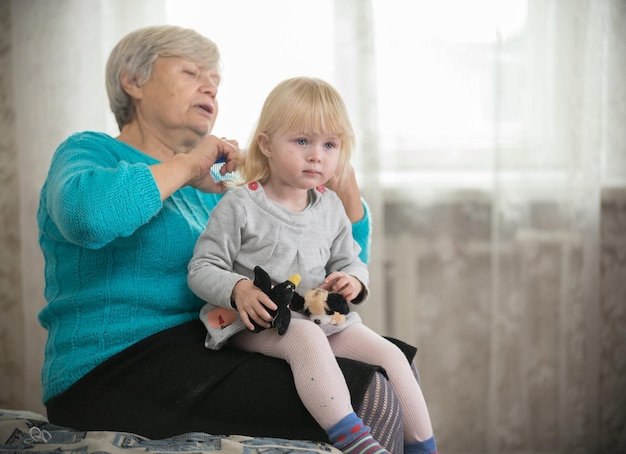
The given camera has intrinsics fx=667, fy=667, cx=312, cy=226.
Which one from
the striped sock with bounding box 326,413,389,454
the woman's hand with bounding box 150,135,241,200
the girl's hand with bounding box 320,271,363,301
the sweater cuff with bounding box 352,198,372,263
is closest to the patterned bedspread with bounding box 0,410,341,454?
the striped sock with bounding box 326,413,389,454

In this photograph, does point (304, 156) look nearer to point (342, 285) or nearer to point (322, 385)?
point (342, 285)

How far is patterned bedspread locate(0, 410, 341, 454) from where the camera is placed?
3.47ft

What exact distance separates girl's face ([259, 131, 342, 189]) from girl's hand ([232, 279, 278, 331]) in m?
0.23

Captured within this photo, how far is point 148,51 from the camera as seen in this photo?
157cm

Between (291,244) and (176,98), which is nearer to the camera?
(291,244)

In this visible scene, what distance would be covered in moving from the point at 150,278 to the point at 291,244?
34cm

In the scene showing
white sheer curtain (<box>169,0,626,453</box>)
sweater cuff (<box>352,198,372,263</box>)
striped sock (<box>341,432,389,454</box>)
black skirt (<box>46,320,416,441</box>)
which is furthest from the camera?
white sheer curtain (<box>169,0,626,453</box>)

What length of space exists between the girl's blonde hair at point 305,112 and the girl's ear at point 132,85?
1.49 feet

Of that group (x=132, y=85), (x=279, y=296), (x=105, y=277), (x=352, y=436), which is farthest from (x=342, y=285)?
(x=132, y=85)

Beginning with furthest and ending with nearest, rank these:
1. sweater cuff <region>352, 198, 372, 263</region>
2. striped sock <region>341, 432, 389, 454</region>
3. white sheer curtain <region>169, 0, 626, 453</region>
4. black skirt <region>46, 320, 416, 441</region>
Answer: white sheer curtain <region>169, 0, 626, 453</region> → sweater cuff <region>352, 198, 372, 263</region> → black skirt <region>46, 320, 416, 441</region> → striped sock <region>341, 432, 389, 454</region>

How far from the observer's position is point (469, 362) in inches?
93.4

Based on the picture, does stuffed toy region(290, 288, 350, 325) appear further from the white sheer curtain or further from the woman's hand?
the white sheer curtain

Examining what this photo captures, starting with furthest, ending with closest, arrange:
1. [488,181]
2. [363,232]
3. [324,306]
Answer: [488,181] → [363,232] → [324,306]

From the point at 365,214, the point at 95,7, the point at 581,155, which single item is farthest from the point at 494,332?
the point at 95,7
